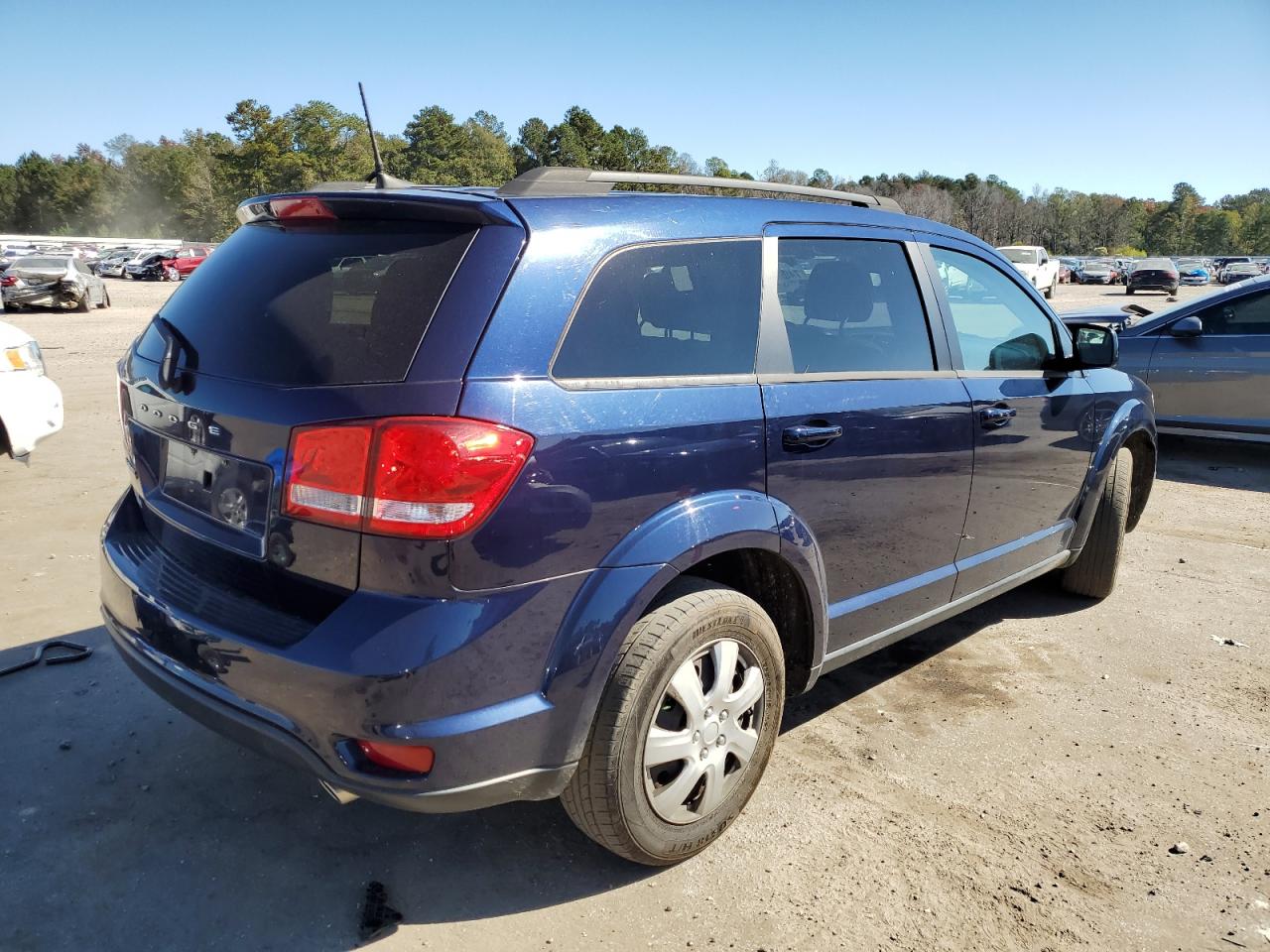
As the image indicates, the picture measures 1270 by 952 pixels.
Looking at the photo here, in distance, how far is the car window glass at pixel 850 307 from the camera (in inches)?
116

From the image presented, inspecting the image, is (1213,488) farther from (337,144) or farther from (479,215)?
(337,144)

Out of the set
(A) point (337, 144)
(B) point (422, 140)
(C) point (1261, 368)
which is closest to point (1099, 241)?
(B) point (422, 140)

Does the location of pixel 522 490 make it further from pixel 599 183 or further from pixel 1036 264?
pixel 1036 264

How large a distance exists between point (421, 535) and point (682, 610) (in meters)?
0.77

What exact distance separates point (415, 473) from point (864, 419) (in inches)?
62.0

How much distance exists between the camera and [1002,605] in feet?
16.0

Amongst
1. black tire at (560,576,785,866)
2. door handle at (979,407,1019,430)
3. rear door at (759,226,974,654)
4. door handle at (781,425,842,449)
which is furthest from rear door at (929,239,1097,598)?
black tire at (560,576,785,866)

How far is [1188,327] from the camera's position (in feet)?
26.9

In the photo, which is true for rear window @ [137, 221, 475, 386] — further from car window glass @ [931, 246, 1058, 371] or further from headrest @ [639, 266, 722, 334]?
car window glass @ [931, 246, 1058, 371]

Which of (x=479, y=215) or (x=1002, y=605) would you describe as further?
(x=1002, y=605)

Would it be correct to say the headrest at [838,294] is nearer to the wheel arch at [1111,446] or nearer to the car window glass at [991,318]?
the car window glass at [991,318]

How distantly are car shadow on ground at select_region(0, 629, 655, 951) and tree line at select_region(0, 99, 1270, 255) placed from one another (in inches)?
2827

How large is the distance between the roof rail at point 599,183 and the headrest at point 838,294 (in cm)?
32

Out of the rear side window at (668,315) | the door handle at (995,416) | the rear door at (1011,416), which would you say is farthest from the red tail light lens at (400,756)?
the door handle at (995,416)
